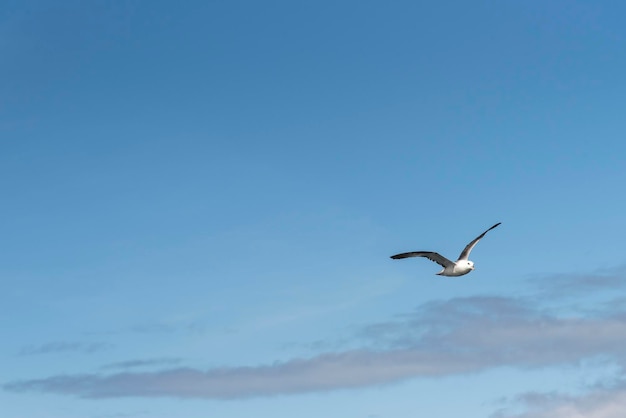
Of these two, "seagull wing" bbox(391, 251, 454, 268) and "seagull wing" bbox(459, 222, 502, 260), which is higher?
"seagull wing" bbox(459, 222, 502, 260)

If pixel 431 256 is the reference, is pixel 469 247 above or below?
above

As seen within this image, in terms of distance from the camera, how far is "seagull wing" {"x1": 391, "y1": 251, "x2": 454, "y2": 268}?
164 m

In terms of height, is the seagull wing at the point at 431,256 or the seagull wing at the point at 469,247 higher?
the seagull wing at the point at 469,247

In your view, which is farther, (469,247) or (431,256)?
(469,247)

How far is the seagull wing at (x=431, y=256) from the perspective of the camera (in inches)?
6452

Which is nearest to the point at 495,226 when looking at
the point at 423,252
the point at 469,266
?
the point at 469,266

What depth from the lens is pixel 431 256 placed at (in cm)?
17512

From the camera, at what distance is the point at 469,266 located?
179 meters

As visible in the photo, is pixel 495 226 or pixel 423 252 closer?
pixel 423 252

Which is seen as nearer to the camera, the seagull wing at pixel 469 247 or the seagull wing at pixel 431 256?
the seagull wing at pixel 431 256

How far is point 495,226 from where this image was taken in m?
187

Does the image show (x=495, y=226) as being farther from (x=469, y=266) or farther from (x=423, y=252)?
(x=423, y=252)

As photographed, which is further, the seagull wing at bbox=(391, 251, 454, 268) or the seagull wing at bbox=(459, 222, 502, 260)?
the seagull wing at bbox=(459, 222, 502, 260)

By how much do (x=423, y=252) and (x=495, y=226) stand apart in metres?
24.6
